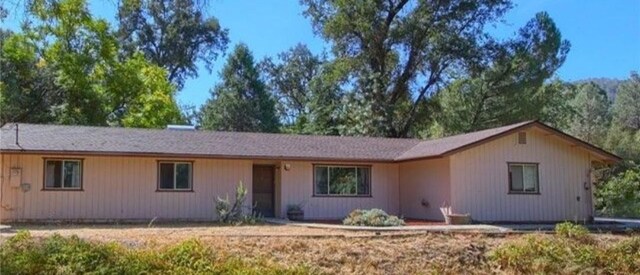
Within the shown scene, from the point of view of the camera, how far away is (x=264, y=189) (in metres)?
18.9

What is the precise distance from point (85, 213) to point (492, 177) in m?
11.1

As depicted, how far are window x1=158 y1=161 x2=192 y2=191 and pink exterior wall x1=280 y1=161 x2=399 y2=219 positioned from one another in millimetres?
2760

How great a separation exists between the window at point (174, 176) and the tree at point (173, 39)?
64.7 feet

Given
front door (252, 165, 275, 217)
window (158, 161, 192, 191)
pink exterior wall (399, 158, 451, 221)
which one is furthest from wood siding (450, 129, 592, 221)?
window (158, 161, 192, 191)

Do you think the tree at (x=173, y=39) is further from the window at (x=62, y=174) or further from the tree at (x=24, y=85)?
the window at (x=62, y=174)

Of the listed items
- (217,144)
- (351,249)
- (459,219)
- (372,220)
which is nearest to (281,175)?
(217,144)

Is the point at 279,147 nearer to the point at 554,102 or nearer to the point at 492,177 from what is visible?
the point at 492,177

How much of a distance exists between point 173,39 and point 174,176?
22.8 meters

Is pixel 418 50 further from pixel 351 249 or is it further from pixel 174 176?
pixel 351 249

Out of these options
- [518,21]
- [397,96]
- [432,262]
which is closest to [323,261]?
[432,262]

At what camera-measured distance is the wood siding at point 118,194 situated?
1590 cm

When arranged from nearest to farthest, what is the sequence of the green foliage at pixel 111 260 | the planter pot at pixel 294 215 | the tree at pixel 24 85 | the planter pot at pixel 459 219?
1. the green foliage at pixel 111 260
2. the planter pot at pixel 459 219
3. the planter pot at pixel 294 215
4. the tree at pixel 24 85

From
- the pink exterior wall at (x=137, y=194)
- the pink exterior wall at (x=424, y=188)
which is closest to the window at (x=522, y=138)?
the pink exterior wall at (x=424, y=188)

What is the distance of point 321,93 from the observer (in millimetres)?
33438
